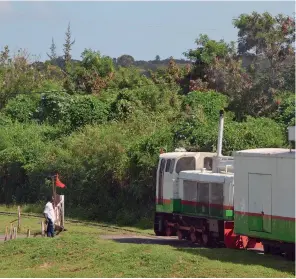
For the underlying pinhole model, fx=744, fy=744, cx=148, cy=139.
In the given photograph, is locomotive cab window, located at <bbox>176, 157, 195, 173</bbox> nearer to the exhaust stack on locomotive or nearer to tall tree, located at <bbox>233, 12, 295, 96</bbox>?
the exhaust stack on locomotive

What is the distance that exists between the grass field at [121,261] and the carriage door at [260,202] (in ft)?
2.73

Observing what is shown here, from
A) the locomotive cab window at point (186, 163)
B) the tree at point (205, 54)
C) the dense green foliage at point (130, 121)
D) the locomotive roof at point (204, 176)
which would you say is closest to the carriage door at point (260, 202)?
the locomotive roof at point (204, 176)

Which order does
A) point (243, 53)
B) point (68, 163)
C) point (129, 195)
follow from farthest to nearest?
point (243, 53) < point (68, 163) < point (129, 195)

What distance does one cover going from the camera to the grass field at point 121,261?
17972 mm

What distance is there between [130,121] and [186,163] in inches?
686

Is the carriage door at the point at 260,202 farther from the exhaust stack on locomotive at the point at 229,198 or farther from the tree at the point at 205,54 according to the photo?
the tree at the point at 205,54

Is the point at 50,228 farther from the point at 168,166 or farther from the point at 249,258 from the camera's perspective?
the point at 249,258

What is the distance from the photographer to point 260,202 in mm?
20234

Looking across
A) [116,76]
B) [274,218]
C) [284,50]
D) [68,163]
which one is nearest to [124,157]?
[68,163]

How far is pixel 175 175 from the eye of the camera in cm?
2720

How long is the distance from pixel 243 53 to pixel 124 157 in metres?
27.2

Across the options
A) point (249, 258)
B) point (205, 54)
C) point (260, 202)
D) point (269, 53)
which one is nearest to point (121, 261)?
point (249, 258)

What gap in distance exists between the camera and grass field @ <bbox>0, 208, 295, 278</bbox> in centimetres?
1797

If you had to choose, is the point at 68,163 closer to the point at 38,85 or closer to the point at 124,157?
the point at 124,157
